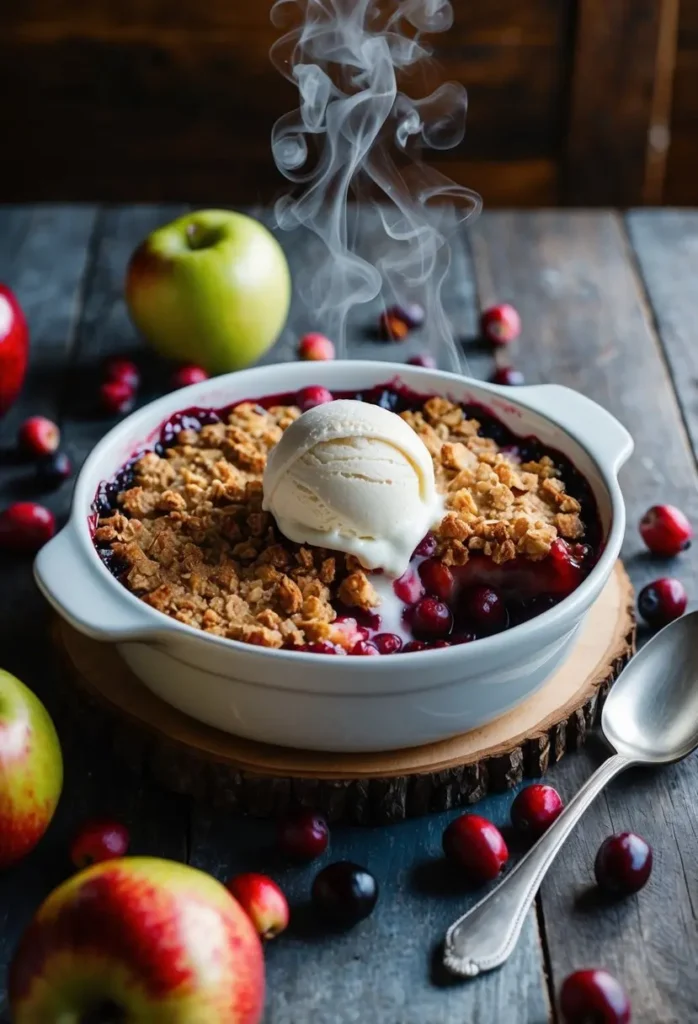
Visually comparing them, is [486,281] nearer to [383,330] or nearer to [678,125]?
[383,330]

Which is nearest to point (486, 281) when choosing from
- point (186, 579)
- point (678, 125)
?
point (186, 579)

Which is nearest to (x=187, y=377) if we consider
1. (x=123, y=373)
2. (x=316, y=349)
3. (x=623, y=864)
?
(x=123, y=373)

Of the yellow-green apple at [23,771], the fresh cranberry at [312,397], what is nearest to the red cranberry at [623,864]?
the yellow-green apple at [23,771]

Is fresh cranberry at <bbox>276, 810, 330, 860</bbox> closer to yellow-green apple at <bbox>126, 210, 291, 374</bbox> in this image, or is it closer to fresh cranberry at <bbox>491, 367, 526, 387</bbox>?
fresh cranberry at <bbox>491, 367, 526, 387</bbox>

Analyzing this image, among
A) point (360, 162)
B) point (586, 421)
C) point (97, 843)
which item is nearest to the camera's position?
point (97, 843)

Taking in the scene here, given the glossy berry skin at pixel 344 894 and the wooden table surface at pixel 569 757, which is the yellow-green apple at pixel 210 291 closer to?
the wooden table surface at pixel 569 757

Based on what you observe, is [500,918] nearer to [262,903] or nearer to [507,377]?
[262,903]
